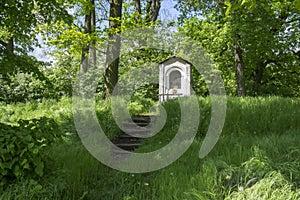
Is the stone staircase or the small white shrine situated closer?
the stone staircase

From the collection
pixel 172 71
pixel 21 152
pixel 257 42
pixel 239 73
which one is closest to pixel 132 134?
pixel 21 152

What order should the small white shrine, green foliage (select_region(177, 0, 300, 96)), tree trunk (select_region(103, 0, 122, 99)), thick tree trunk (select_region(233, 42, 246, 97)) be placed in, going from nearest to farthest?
1. tree trunk (select_region(103, 0, 122, 99))
2. green foliage (select_region(177, 0, 300, 96))
3. the small white shrine
4. thick tree trunk (select_region(233, 42, 246, 97))

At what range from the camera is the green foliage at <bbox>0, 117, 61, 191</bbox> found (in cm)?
265

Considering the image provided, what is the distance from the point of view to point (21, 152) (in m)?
2.69

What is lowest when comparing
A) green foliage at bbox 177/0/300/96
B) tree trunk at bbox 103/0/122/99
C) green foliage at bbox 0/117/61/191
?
green foliage at bbox 0/117/61/191

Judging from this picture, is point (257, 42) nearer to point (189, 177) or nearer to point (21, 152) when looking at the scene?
point (189, 177)

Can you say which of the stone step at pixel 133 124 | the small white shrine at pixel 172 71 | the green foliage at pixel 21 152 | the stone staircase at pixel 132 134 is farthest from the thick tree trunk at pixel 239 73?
the green foliage at pixel 21 152

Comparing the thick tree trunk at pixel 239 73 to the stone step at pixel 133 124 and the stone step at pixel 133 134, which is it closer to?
the stone step at pixel 133 134

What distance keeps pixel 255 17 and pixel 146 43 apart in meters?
4.48

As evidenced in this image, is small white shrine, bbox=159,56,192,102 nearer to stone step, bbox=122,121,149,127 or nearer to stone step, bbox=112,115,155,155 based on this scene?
stone step, bbox=112,115,155,155

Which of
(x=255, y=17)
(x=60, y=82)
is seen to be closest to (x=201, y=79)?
(x=255, y=17)

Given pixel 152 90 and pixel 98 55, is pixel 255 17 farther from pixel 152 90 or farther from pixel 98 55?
pixel 98 55

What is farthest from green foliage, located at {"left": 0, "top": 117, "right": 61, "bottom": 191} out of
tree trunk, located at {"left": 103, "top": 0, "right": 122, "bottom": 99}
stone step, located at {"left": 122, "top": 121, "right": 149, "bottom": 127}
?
tree trunk, located at {"left": 103, "top": 0, "right": 122, "bottom": 99}

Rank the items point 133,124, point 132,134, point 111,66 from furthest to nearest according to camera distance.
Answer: point 111,66 < point 133,124 < point 132,134
